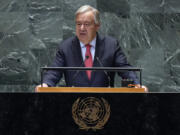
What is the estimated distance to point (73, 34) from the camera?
6289 millimetres

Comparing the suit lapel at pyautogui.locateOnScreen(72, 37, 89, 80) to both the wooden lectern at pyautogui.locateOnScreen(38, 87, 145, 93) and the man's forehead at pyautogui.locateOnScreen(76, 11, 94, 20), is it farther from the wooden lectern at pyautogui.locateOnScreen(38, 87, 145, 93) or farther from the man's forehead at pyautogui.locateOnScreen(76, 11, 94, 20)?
the wooden lectern at pyautogui.locateOnScreen(38, 87, 145, 93)

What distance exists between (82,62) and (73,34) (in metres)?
2.42

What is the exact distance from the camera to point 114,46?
4121mm

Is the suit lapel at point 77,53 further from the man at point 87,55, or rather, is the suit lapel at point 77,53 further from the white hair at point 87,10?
the white hair at point 87,10

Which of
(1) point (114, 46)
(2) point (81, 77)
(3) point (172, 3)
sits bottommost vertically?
(2) point (81, 77)

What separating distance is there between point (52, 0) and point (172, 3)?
185cm
